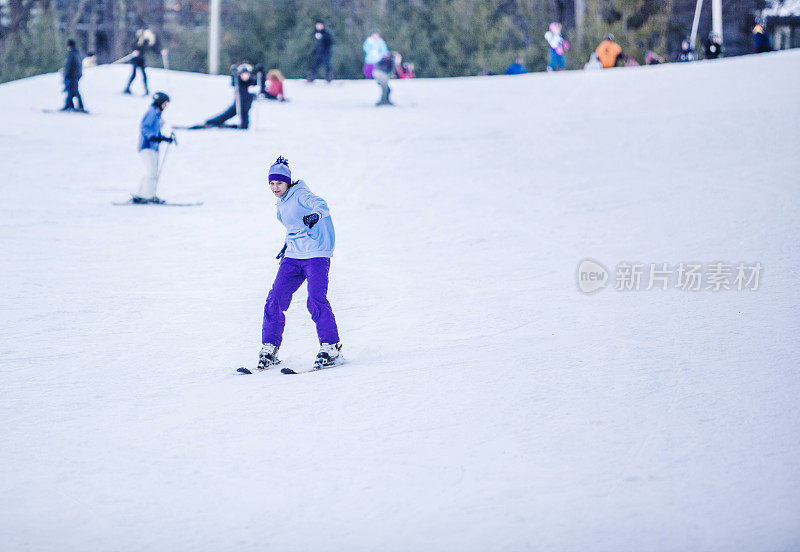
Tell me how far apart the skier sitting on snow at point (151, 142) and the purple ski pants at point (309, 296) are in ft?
19.6

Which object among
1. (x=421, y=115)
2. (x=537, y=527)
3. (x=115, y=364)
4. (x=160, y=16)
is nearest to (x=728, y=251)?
(x=115, y=364)

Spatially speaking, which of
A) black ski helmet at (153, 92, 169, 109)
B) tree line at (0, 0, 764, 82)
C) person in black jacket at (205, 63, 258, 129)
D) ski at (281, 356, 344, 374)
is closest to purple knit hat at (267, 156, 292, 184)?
ski at (281, 356, 344, 374)

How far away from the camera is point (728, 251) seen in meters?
10.4

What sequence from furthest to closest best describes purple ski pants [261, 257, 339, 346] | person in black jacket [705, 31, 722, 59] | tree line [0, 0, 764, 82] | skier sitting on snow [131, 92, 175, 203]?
tree line [0, 0, 764, 82], person in black jacket [705, 31, 722, 59], skier sitting on snow [131, 92, 175, 203], purple ski pants [261, 257, 339, 346]

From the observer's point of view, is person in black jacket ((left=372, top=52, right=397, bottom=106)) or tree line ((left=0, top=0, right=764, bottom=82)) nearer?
person in black jacket ((left=372, top=52, right=397, bottom=106))

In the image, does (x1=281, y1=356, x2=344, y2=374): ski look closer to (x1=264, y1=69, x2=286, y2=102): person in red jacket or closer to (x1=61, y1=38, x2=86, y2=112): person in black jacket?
(x1=61, y1=38, x2=86, y2=112): person in black jacket

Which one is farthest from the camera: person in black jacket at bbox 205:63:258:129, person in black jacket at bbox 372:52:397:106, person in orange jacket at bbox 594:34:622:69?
person in orange jacket at bbox 594:34:622:69

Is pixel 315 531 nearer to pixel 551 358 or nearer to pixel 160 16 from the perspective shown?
pixel 551 358

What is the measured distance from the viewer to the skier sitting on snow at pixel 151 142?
1220 cm

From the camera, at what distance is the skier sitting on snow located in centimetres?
1220

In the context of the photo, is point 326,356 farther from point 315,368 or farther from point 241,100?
point 241,100

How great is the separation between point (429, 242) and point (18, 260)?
3.94m

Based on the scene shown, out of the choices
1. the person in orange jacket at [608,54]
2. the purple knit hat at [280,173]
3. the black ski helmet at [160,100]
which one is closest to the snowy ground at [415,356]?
the purple knit hat at [280,173]

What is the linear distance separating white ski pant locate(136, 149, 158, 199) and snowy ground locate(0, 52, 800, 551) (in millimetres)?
499
